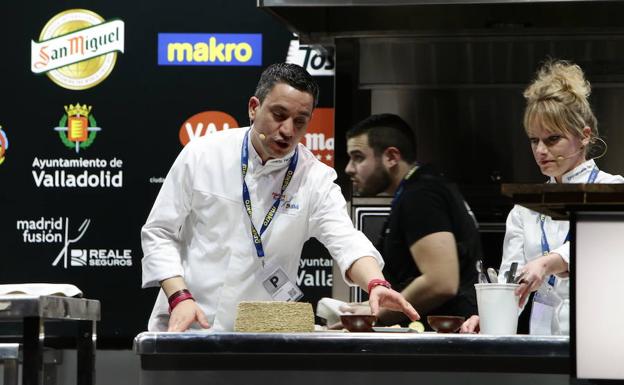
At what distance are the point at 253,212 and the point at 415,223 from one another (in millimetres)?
881

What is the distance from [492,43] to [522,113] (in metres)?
0.28

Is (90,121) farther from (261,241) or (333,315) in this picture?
(333,315)

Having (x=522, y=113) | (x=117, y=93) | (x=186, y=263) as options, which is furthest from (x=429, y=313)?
(x=117, y=93)

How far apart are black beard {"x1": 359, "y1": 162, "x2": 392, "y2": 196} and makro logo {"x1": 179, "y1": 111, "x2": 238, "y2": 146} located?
60 cm

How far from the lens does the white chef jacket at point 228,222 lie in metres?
2.97

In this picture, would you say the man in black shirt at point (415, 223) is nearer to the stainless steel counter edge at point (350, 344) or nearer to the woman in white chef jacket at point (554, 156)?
the woman in white chef jacket at point (554, 156)

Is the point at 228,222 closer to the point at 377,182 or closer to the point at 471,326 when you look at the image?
the point at 471,326

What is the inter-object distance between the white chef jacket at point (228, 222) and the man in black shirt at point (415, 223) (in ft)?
2.46

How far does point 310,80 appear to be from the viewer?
2.94 metres

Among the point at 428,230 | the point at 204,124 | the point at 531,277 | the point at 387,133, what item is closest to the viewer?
the point at 531,277

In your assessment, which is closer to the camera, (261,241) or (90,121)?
(261,241)

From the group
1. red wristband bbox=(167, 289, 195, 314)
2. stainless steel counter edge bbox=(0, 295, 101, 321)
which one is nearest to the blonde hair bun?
red wristband bbox=(167, 289, 195, 314)

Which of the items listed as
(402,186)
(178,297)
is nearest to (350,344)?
(178,297)

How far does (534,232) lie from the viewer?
2.82 meters
